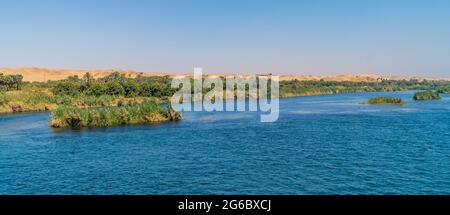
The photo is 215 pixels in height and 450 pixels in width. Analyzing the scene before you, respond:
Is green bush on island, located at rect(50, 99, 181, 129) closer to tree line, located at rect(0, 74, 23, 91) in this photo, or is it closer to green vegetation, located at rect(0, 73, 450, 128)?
green vegetation, located at rect(0, 73, 450, 128)

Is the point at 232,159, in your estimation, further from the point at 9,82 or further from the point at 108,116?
the point at 9,82

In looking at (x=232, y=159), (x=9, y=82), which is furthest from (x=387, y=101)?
(x=9, y=82)

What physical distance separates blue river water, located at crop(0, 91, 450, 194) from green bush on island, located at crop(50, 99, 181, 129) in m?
2.65

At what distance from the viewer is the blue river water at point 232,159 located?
2578 centimetres

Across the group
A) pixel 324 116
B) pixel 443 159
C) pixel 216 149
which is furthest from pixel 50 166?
pixel 324 116

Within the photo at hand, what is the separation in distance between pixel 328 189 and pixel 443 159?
13137 mm

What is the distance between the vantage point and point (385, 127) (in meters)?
50.0

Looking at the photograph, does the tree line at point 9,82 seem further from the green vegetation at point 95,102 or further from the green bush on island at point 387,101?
the green bush on island at point 387,101

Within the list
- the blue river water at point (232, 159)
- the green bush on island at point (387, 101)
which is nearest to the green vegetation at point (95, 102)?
the green bush on island at point (387, 101)

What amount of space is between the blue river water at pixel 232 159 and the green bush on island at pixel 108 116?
8.69ft

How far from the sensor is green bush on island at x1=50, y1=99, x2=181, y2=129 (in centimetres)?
5472

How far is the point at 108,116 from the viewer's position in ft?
184
